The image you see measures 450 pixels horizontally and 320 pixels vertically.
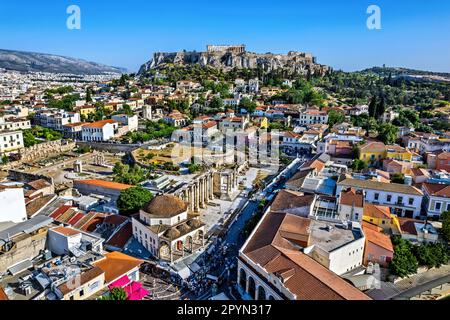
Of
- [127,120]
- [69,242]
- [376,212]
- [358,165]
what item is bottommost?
[69,242]

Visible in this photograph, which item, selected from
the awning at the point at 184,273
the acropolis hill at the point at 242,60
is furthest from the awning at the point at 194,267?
the acropolis hill at the point at 242,60

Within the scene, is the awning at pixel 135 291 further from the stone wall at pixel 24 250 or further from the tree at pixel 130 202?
the tree at pixel 130 202

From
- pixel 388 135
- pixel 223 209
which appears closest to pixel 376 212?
pixel 223 209

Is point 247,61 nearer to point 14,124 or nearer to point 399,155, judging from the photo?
point 14,124

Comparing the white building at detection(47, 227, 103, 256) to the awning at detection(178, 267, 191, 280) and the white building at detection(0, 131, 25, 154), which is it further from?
the white building at detection(0, 131, 25, 154)

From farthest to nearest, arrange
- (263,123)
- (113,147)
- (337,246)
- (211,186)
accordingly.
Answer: (263,123) < (113,147) < (211,186) < (337,246)

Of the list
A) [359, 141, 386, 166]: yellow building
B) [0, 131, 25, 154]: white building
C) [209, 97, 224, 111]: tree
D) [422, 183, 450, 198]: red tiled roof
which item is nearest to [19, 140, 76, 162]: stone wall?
[0, 131, 25, 154]: white building
